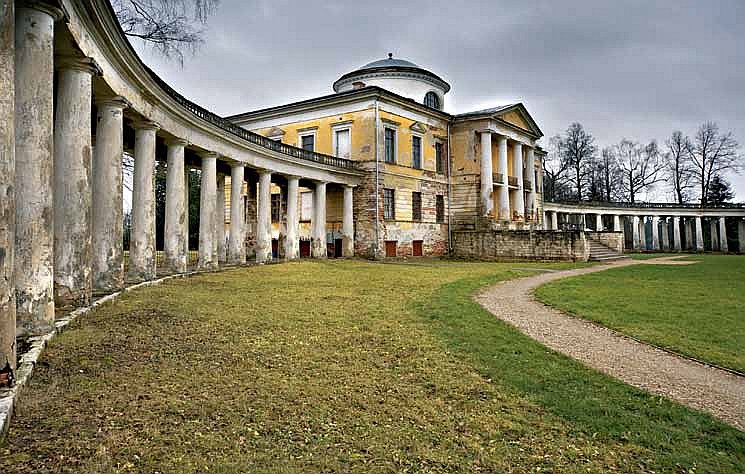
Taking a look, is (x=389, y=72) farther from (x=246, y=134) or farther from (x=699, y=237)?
(x=699, y=237)

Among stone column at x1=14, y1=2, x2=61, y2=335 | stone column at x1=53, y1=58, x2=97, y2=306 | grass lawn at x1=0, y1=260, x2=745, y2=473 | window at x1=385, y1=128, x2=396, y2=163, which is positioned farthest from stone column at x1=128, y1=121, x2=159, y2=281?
window at x1=385, y1=128, x2=396, y2=163

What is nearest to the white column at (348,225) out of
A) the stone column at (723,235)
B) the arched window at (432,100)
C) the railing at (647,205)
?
the arched window at (432,100)

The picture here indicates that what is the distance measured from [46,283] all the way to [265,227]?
17105 mm

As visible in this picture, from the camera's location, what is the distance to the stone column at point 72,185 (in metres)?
9.02

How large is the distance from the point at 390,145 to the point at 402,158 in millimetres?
1207

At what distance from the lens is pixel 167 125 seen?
1580 centimetres

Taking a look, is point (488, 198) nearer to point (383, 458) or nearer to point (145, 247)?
point (145, 247)

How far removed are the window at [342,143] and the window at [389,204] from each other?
11.1 ft

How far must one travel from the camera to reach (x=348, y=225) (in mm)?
30594

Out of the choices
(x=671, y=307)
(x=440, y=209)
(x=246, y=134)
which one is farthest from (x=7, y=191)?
(x=440, y=209)

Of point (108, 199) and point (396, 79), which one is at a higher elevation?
point (396, 79)

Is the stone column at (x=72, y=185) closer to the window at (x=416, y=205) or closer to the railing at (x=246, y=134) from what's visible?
the railing at (x=246, y=134)

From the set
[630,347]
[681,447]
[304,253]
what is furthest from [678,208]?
[681,447]

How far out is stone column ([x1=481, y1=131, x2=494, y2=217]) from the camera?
35.2 metres
